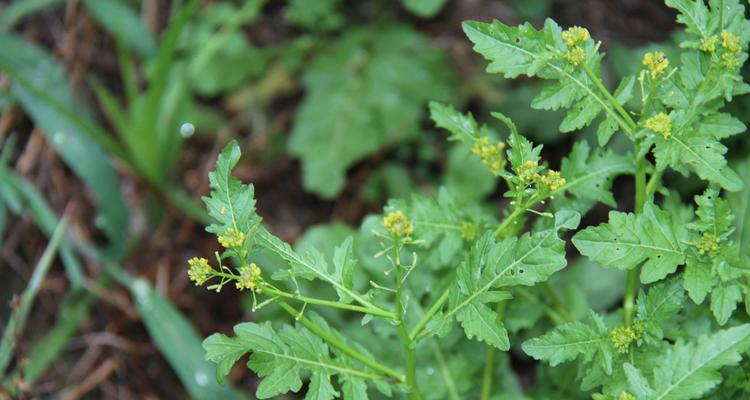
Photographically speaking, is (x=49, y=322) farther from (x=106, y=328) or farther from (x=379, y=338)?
(x=379, y=338)

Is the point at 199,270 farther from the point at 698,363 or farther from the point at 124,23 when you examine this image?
the point at 124,23

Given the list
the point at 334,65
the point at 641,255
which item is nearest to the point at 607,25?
the point at 334,65

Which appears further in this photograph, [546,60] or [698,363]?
[546,60]

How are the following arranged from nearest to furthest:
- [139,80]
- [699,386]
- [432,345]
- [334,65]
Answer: [699,386], [432,345], [334,65], [139,80]

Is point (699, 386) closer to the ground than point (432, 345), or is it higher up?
higher up

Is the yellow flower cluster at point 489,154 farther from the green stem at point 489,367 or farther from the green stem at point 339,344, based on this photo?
the green stem at point 339,344

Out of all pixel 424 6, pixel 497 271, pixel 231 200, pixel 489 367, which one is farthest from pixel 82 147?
pixel 497 271
